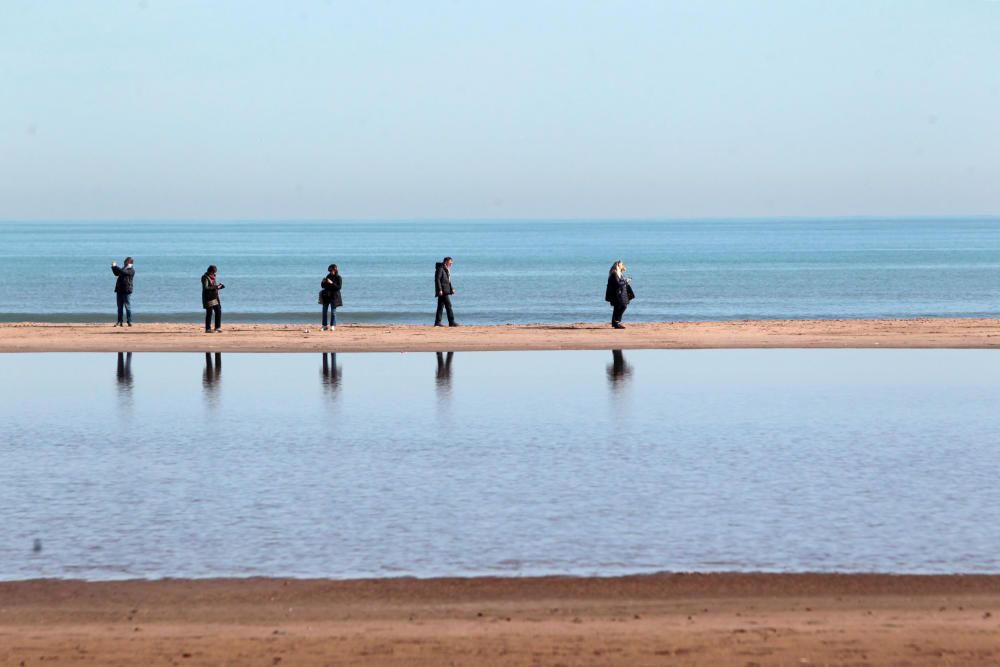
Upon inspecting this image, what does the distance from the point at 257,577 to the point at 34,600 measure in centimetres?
160

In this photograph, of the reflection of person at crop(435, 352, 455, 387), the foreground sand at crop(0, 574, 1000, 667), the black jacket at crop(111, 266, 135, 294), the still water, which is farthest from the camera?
the black jacket at crop(111, 266, 135, 294)

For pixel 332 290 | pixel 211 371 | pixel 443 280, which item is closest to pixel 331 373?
pixel 211 371

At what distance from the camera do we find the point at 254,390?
23.6m

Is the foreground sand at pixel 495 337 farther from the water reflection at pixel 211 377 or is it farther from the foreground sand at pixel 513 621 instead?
the foreground sand at pixel 513 621

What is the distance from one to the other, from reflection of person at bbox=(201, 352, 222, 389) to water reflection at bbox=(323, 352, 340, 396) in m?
1.92

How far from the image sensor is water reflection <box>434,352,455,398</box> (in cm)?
Answer: 2348

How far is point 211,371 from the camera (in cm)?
2702

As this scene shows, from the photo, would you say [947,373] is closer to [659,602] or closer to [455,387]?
[455,387]

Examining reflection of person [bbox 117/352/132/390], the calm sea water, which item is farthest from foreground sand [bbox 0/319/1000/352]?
the calm sea water

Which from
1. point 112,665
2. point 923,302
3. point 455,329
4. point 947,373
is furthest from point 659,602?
point 923,302

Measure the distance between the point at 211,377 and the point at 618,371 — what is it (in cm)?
741

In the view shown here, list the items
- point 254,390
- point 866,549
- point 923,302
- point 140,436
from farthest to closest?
1. point 923,302
2. point 254,390
3. point 140,436
4. point 866,549

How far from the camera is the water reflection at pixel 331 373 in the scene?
24031 mm

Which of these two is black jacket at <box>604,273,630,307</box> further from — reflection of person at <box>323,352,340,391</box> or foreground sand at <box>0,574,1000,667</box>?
foreground sand at <box>0,574,1000,667</box>
